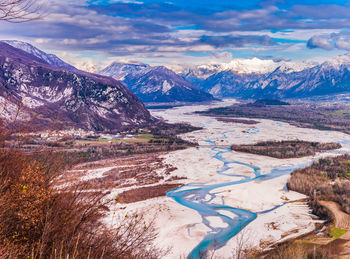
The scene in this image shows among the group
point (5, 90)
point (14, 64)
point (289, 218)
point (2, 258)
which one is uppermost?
point (14, 64)

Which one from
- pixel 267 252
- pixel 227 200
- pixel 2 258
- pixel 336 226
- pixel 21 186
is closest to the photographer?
pixel 2 258

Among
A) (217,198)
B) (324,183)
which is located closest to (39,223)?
(217,198)

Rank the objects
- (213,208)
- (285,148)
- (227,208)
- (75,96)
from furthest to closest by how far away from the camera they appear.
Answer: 1. (75,96)
2. (285,148)
3. (227,208)
4. (213,208)

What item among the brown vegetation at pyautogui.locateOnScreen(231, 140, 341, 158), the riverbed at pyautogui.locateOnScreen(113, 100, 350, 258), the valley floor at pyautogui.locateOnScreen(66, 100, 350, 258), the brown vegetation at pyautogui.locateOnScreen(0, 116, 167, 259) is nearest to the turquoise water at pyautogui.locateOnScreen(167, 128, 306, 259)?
the riverbed at pyautogui.locateOnScreen(113, 100, 350, 258)

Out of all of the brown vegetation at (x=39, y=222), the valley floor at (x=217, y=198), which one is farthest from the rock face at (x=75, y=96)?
the brown vegetation at (x=39, y=222)

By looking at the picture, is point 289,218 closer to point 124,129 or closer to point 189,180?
point 189,180

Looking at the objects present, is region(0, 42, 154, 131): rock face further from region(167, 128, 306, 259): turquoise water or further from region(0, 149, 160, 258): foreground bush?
region(0, 149, 160, 258): foreground bush

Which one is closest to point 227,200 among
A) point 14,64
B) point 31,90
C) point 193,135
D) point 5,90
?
point 5,90

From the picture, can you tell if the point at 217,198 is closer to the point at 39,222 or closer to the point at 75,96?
the point at 39,222
